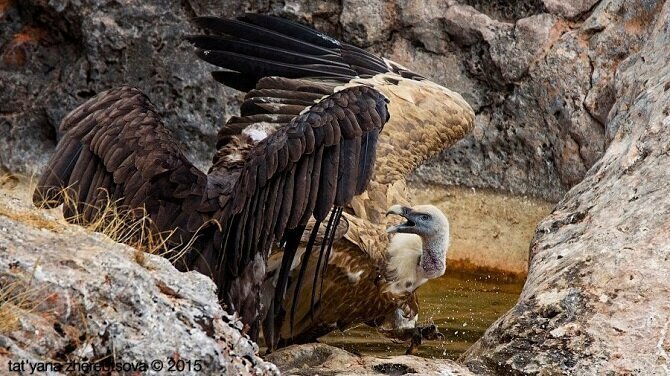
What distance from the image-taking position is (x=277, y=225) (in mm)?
5766

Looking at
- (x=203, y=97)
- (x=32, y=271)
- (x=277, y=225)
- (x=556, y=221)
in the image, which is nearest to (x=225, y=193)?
(x=277, y=225)

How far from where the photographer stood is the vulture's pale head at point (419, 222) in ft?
23.1

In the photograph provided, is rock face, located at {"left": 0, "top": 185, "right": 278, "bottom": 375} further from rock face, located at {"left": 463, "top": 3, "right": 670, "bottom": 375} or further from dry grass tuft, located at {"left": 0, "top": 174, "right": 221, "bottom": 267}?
rock face, located at {"left": 463, "top": 3, "right": 670, "bottom": 375}

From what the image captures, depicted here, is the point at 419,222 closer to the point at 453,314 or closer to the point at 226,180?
the point at 226,180

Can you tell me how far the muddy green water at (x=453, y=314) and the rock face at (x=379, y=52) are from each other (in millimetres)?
905

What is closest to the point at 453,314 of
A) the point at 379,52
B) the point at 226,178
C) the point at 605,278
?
the point at 379,52

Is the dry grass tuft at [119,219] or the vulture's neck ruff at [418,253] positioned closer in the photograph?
the dry grass tuft at [119,219]

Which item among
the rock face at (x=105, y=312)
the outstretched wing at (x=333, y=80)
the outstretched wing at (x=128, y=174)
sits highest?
the outstretched wing at (x=333, y=80)

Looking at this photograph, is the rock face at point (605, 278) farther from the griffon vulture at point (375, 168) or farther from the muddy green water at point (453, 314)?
the muddy green water at point (453, 314)

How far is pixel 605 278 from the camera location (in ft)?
18.4

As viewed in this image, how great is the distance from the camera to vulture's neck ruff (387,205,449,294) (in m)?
7.07

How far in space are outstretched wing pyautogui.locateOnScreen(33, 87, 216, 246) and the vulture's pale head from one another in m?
1.27

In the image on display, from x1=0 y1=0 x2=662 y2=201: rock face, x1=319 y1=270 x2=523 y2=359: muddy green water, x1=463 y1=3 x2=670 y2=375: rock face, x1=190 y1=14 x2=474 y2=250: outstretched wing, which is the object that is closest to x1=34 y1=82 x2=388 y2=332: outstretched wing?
x1=463 y1=3 x2=670 y2=375: rock face

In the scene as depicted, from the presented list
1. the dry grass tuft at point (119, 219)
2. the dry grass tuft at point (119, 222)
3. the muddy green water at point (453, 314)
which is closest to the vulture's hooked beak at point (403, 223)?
the muddy green water at point (453, 314)
